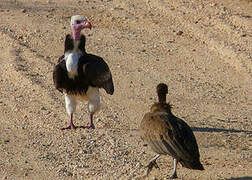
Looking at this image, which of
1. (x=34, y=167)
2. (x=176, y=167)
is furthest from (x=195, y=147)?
(x=34, y=167)

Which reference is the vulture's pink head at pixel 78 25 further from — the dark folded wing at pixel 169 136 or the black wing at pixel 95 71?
the dark folded wing at pixel 169 136

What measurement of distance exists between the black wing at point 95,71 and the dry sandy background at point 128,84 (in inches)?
24.0

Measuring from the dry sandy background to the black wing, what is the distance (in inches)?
24.0

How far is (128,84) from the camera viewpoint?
12203 millimetres

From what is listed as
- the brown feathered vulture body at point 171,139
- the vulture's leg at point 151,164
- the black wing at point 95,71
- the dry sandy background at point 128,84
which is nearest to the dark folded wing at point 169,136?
the brown feathered vulture body at point 171,139

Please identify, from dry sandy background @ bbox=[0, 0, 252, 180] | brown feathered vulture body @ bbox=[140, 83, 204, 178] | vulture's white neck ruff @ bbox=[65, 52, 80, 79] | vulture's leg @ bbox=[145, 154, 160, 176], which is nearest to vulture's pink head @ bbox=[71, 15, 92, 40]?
vulture's white neck ruff @ bbox=[65, 52, 80, 79]

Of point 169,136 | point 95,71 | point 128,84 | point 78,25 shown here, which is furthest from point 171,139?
point 128,84

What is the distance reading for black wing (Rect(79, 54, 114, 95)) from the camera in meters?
10.0

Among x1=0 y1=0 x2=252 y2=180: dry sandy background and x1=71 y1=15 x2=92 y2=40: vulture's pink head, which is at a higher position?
x1=71 y1=15 x2=92 y2=40: vulture's pink head

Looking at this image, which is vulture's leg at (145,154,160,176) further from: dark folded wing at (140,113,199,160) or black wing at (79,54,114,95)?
black wing at (79,54,114,95)

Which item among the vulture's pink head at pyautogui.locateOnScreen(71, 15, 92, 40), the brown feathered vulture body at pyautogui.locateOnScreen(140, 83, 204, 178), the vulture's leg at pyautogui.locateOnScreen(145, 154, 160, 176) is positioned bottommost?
the vulture's leg at pyautogui.locateOnScreen(145, 154, 160, 176)

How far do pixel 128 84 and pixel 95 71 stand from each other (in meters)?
2.23

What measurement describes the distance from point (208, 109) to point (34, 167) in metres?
3.21

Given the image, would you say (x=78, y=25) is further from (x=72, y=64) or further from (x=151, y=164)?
(x=151, y=164)
